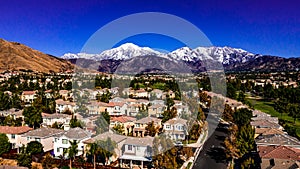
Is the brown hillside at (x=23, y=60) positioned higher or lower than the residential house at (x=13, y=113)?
higher

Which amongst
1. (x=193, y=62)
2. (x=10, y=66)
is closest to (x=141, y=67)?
(x=193, y=62)

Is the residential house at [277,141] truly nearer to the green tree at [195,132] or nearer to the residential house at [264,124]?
the green tree at [195,132]

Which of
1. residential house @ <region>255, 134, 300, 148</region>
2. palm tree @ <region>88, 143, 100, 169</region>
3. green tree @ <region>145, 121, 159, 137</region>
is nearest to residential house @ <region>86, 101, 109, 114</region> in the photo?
green tree @ <region>145, 121, 159, 137</region>

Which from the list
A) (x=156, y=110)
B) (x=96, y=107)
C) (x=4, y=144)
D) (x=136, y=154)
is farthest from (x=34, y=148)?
(x=156, y=110)

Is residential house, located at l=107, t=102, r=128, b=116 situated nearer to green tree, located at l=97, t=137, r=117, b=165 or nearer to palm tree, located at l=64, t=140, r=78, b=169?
palm tree, located at l=64, t=140, r=78, b=169

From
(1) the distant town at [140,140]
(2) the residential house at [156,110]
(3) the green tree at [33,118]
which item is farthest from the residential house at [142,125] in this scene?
(3) the green tree at [33,118]

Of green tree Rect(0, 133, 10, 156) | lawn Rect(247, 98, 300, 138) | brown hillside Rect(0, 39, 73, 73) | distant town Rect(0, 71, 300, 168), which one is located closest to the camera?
distant town Rect(0, 71, 300, 168)

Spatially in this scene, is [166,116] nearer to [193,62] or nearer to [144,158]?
[144,158]
